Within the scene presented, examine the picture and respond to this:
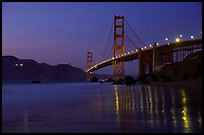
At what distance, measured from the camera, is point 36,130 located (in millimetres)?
7258

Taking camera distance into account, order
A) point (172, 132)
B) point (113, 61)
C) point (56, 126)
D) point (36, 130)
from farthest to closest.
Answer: point (113, 61), point (56, 126), point (36, 130), point (172, 132)

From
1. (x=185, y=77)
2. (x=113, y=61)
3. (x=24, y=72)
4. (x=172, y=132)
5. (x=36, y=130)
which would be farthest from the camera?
(x=24, y=72)

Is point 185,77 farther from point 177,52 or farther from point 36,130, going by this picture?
point 36,130

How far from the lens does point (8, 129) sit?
762cm

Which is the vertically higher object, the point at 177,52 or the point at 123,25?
the point at 123,25

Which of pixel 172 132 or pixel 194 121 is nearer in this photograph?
pixel 172 132

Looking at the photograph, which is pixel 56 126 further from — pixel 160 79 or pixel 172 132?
pixel 160 79

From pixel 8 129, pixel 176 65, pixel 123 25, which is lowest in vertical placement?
pixel 8 129

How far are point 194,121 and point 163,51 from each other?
135 ft

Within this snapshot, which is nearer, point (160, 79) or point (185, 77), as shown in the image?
point (185, 77)

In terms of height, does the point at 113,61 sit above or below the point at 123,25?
below

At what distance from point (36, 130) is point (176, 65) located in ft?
122

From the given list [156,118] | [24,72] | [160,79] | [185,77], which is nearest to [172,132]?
[156,118]

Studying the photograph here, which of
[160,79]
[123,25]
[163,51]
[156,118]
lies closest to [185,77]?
[160,79]
